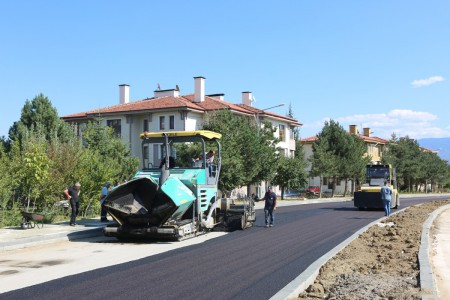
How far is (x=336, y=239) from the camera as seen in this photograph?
51.3 feet

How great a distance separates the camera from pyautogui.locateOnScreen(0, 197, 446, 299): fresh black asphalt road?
320 inches

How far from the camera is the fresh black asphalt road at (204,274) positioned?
8.14 m

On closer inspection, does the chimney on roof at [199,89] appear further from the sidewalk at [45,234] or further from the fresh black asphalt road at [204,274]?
the fresh black asphalt road at [204,274]

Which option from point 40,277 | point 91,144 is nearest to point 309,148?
point 91,144

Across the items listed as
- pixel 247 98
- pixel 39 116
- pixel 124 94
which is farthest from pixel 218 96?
pixel 39 116

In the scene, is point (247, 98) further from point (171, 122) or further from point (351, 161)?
point (171, 122)

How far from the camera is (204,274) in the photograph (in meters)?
9.75

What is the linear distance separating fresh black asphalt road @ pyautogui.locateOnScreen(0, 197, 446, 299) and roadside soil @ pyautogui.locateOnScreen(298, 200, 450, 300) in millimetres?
687

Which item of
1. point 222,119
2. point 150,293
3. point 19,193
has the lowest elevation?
point 150,293

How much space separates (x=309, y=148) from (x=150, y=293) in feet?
234

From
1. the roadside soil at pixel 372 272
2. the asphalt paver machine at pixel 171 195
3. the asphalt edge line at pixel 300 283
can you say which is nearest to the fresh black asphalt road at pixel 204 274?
the asphalt edge line at pixel 300 283

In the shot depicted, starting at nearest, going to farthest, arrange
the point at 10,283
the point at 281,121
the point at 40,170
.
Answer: the point at 10,283 → the point at 40,170 → the point at 281,121

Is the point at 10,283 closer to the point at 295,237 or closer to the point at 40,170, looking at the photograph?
the point at 295,237

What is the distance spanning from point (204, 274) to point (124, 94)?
44154 millimetres
